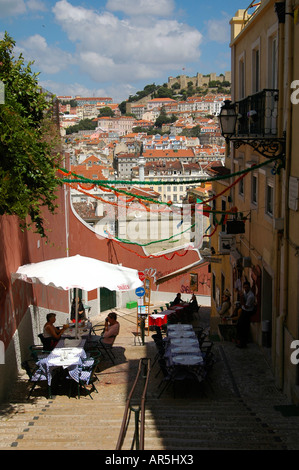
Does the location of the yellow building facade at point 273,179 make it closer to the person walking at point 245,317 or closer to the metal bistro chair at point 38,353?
the person walking at point 245,317

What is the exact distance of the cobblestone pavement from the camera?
5.53 metres

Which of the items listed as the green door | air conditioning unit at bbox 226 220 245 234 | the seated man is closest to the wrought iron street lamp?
air conditioning unit at bbox 226 220 245 234

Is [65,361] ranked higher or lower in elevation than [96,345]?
higher

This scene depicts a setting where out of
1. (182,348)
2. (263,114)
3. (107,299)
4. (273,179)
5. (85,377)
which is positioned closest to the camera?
(85,377)

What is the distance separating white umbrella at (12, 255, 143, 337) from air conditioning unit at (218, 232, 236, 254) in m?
5.01

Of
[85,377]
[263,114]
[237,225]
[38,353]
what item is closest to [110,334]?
[38,353]

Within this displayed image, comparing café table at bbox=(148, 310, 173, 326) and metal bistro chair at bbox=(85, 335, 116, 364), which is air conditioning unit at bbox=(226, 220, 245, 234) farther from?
café table at bbox=(148, 310, 173, 326)

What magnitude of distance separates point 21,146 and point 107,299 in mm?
16568

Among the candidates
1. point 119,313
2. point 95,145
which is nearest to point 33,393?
point 119,313

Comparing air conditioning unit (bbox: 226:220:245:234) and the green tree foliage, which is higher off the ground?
the green tree foliage

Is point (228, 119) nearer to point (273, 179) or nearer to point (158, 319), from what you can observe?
point (273, 179)

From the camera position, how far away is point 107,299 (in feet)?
72.1

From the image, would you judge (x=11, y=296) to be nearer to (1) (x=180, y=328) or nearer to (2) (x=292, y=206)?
(1) (x=180, y=328)
